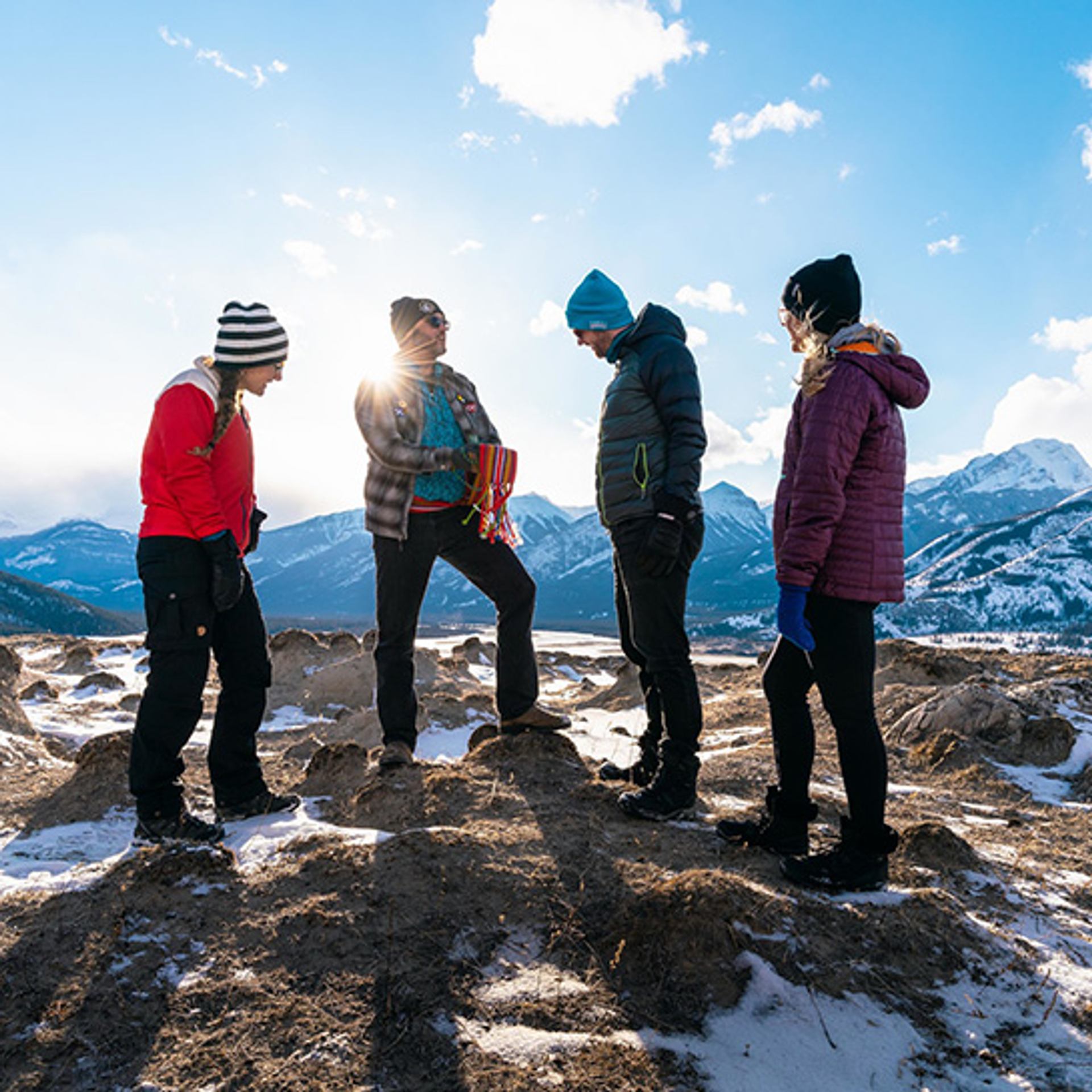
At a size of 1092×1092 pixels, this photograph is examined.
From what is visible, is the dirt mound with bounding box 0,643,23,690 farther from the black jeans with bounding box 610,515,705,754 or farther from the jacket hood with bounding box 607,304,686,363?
the jacket hood with bounding box 607,304,686,363

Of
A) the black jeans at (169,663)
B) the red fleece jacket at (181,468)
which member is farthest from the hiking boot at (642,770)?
the red fleece jacket at (181,468)

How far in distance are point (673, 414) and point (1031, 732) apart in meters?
5.64

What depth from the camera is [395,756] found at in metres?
5.00

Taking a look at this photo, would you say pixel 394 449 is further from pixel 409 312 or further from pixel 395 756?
pixel 395 756

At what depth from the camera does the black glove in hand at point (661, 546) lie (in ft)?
13.9

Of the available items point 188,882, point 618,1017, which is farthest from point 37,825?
point 618,1017

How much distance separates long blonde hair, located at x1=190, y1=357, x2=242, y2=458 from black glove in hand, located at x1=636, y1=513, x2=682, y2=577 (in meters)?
2.60

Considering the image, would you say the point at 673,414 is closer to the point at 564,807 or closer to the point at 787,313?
the point at 787,313

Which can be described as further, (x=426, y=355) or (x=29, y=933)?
(x=426, y=355)

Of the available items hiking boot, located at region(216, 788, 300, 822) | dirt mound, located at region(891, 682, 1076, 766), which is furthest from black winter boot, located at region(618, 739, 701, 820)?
dirt mound, located at region(891, 682, 1076, 766)

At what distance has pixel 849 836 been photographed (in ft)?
11.4

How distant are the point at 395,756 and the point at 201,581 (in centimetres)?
181

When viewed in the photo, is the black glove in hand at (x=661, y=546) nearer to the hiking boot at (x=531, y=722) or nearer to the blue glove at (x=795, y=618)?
the blue glove at (x=795, y=618)

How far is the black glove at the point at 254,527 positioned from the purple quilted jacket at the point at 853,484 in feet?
10.9
